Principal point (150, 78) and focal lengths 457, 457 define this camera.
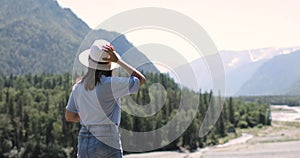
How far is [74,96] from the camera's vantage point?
3240 mm

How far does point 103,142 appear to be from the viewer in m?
3.08

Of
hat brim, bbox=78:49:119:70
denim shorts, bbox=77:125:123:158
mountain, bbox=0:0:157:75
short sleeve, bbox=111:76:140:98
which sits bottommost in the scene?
denim shorts, bbox=77:125:123:158

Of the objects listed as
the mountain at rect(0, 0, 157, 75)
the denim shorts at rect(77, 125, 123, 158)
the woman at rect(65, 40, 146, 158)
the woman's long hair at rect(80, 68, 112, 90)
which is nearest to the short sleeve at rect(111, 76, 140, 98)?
the woman at rect(65, 40, 146, 158)

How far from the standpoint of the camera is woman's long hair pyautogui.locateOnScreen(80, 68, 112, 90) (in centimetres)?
312

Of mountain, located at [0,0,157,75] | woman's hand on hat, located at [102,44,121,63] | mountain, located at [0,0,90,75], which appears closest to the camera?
woman's hand on hat, located at [102,44,121,63]

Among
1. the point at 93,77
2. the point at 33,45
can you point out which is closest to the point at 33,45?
the point at 33,45

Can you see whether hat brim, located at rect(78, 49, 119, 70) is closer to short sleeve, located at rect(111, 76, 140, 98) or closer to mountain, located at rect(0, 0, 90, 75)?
short sleeve, located at rect(111, 76, 140, 98)

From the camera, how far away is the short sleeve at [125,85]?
3043 mm

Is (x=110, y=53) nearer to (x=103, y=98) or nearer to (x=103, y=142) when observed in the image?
(x=103, y=98)

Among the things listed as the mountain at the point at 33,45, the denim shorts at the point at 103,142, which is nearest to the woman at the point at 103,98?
the denim shorts at the point at 103,142

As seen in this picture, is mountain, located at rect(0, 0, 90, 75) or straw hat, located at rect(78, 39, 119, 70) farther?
mountain, located at rect(0, 0, 90, 75)

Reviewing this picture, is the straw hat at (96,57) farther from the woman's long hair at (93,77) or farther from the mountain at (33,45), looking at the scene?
the mountain at (33,45)

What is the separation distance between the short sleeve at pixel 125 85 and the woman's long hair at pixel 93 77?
10 cm

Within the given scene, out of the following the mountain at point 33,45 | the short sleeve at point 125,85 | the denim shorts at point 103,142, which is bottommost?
the denim shorts at point 103,142
